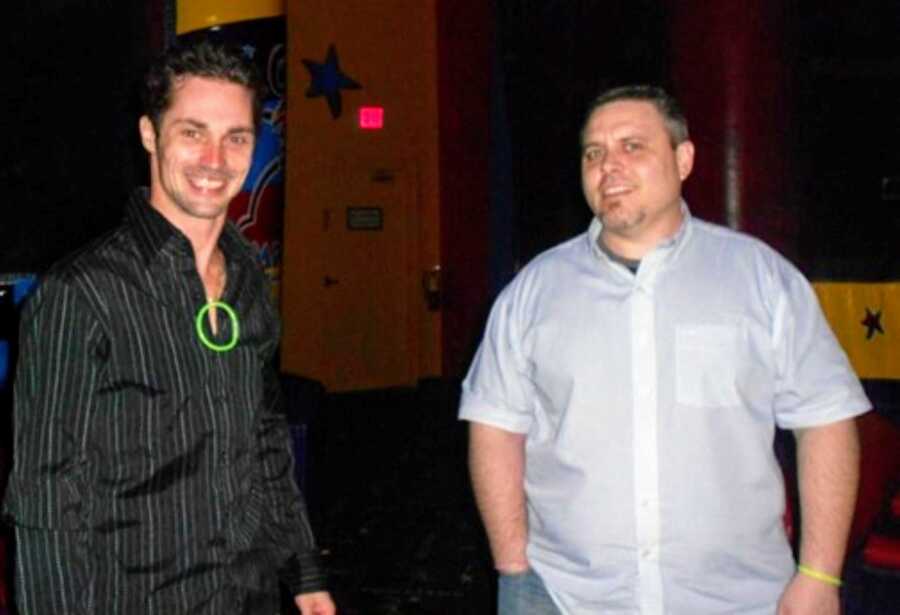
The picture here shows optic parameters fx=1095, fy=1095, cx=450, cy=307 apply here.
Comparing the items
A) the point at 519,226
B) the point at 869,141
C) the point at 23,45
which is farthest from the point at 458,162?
the point at 23,45

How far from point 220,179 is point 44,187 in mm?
3492

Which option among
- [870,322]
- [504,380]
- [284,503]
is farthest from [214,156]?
[870,322]

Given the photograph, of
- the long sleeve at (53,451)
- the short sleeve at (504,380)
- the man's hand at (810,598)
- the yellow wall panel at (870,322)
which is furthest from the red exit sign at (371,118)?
the long sleeve at (53,451)

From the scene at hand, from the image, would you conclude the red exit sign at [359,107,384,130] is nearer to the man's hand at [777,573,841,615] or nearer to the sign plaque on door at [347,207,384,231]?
the sign plaque on door at [347,207,384,231]

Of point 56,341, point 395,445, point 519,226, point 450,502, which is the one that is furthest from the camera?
point 519,226

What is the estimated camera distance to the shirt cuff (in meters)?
2.41

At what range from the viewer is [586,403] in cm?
246

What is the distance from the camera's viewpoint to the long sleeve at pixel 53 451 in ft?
6.03

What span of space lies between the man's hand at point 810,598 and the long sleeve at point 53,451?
1.48 m

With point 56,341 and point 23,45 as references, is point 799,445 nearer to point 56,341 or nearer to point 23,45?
point 56,341

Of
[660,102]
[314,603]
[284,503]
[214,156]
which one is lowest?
[314,603]

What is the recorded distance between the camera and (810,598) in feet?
7.80

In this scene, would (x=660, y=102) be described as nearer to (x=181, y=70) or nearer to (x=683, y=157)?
(x=683, y=157)

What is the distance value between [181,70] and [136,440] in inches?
28.3
